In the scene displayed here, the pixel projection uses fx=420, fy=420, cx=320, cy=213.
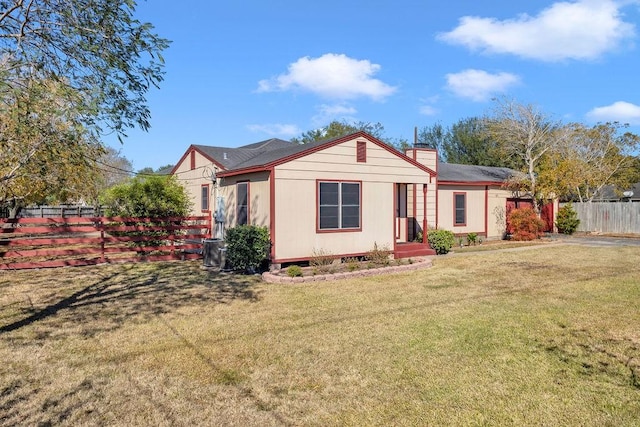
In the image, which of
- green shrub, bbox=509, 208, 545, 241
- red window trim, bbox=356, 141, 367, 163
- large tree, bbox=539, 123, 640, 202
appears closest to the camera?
red window trim, bbox=356, 141, 367, 163

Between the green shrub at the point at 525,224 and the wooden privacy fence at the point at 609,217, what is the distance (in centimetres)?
662

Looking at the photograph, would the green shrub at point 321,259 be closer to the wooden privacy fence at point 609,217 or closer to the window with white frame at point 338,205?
the window with white frame at point 338,205

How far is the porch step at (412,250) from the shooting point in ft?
42.7

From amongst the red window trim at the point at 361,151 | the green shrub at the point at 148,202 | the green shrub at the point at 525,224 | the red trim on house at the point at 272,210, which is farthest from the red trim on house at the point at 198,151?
the green shrub at the point at 525,224

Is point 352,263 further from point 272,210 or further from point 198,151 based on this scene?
point 198,151

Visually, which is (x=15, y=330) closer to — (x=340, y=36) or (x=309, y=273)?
(x=309, y=273)

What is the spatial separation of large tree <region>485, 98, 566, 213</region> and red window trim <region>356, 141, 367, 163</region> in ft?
35.9

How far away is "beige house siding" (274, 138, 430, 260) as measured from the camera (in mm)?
10641

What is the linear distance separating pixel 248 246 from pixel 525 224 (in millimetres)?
13634

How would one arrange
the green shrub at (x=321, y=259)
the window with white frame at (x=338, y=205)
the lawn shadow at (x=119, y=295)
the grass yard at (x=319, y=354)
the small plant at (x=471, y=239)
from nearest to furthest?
the grass yard at (x=319, y=354) → the lawn shadow at (x=119, y=295) → the green shrub at (x=321, y=259) → the window with white frame at (x=338, y=205) → the small plant at (x=471, y=239)

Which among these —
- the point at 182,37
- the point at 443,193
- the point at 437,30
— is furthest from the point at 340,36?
the point at 182,37

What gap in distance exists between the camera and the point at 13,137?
709 cm

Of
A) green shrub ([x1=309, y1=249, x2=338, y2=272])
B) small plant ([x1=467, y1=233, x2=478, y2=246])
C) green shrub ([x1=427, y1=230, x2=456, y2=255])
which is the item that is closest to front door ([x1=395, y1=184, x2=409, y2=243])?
green shrub ([x1=427, y1=230, x2=456, y2=255])

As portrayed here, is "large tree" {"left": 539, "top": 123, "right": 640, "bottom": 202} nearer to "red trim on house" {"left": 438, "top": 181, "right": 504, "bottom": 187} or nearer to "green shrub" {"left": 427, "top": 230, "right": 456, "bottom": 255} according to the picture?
"red trim on house" {"left": 438, "top": 181, "right": 504, "bottom": 187}
